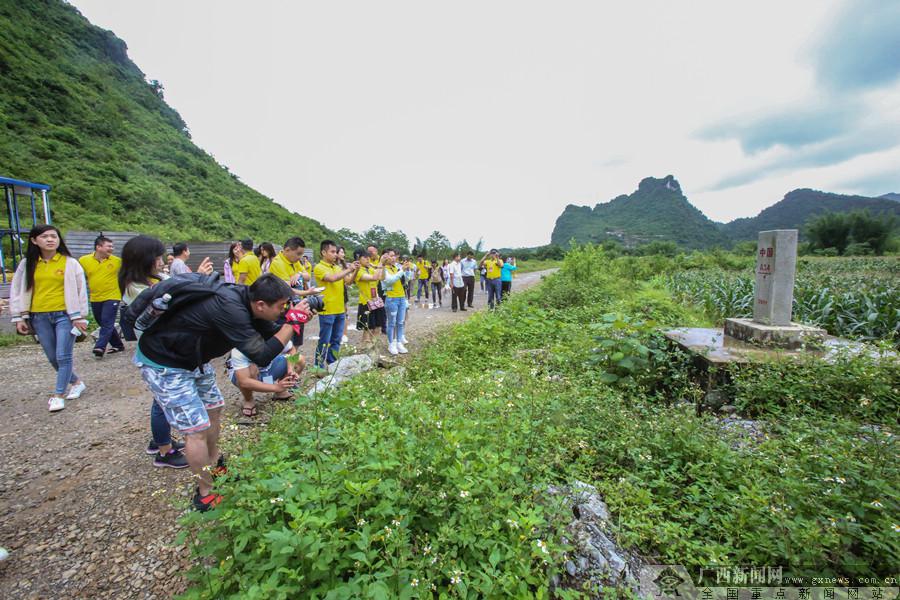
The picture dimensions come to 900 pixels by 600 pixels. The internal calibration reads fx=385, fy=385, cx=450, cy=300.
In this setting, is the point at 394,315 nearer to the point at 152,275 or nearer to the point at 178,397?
the point at 152,275

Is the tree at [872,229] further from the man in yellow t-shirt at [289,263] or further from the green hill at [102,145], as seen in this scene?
the green hill at [102,145]

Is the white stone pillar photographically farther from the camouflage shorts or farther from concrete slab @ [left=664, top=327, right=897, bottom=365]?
the camouflage shorts

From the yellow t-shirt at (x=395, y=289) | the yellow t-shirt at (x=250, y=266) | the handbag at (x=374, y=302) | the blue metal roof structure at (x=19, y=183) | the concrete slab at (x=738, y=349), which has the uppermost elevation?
the blue metal roof structure at (x=19, y=183)

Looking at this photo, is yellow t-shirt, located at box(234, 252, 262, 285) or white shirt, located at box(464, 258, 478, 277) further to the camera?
white shirt, located at box(464, 258, 478, 277)

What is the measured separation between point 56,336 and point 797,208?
98731 millimetres

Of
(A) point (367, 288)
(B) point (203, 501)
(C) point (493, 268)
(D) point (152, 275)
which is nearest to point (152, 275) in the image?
(D) point (152, 275)

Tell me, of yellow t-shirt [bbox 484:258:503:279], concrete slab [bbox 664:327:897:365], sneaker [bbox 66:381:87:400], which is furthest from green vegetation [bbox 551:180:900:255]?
sneaker [bbox 66:381:87:400]

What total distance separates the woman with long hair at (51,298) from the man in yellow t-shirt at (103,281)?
1.34 metres

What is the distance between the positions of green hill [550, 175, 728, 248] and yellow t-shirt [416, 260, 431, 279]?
60.9 m

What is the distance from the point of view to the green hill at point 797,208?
64.2 metres

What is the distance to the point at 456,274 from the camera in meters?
11.6

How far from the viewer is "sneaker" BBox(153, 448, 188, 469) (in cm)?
323

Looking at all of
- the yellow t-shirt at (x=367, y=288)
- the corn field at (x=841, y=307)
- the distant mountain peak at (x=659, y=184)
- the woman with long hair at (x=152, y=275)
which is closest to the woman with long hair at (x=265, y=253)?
the yellow t-shirt at (x=367, y=288)

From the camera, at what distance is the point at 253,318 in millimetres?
2551
